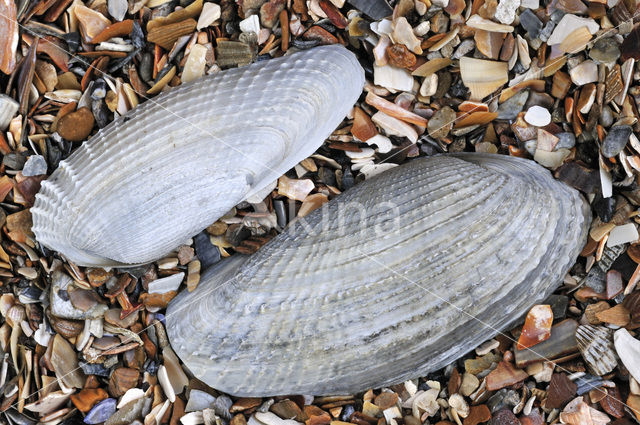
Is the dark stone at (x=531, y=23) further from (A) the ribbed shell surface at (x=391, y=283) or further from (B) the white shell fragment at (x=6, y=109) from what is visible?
(B) the white shell fragment at (x=6, y=109)

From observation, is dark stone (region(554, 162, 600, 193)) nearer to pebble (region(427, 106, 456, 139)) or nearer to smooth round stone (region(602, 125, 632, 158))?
smooth round stone (region(602, 125, 632, 158))

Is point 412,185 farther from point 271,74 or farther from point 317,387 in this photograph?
point 317,387

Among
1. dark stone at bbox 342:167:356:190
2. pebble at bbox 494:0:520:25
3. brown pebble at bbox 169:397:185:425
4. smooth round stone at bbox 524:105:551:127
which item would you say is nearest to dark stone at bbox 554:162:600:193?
smooth round stone at bbox 524:105:551:127

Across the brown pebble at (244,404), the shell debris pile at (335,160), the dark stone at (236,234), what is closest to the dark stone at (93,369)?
the shell debris pile at (335,160)

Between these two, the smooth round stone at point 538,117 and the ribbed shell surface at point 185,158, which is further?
the smooth round stone at point 538,117

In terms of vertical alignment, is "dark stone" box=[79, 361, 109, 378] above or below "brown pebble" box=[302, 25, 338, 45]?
below

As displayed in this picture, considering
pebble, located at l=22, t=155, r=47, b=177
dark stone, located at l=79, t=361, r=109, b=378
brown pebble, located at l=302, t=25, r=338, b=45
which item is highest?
brown pebble, located at l=302, t=25, r=338, b=45

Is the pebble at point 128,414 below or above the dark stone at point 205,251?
below
